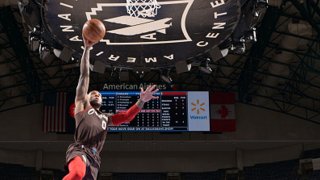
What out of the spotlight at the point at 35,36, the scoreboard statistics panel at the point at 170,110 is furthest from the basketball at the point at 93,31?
the scoreboard statistics panel at the point at 170,110

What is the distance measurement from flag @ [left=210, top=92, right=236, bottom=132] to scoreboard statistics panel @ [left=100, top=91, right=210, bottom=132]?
1245 mm

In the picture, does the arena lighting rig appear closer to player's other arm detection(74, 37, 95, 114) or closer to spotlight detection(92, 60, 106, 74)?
spotlight detection(92, 60, 106, 74)

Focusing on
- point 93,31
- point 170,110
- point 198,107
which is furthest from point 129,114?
point 198,107

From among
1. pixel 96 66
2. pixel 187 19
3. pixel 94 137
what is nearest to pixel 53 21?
pixel 96 66

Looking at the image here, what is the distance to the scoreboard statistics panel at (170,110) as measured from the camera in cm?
2234

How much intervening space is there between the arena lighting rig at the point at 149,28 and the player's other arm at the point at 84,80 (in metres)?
3.00

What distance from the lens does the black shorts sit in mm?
4941

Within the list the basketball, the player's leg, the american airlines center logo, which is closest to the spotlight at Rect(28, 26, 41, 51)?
the american airlines center logo

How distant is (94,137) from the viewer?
5.23 m

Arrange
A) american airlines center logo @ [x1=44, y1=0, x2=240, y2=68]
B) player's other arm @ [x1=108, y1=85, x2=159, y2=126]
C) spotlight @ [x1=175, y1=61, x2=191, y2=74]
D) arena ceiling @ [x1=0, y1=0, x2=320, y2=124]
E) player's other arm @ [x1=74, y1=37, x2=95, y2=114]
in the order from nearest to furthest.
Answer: player's other arm @ [x1=74, y1=37, x2=95, y2=114] → player's other arm @ [x1=108, y1=85, x2=159, y2=126] → american airlines center logo @ [x1=44, y1=0, x2=240, y2=68] → spotlight @ [x1=175, y1=61, x2=191, y2=74] → arena ceiling @ [x1=0, y1=0, x2=320, y2=124]

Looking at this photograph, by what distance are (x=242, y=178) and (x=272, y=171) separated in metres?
1.49

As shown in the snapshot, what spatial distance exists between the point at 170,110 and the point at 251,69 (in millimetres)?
3994

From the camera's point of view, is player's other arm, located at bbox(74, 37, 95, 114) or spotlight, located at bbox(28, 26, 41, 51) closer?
player's other arm, located at bbox(74, 37, 95, 114)

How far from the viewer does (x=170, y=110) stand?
882 inches
